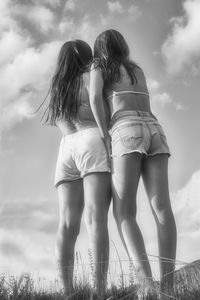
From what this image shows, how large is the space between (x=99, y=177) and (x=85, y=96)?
3.18ft

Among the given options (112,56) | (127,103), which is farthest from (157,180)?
(112,56)

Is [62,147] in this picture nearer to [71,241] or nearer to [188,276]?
[71,241]

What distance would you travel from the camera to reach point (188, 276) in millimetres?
4895

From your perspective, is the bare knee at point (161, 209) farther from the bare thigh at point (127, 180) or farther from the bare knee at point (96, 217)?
the bare knee at point (96, 217)

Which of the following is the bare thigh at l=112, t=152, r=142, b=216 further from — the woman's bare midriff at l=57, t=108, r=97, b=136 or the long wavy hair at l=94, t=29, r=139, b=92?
the long wavy hair at l=94, t=29, r=139, b=92

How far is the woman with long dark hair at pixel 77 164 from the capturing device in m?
5.40

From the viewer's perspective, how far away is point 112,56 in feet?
18.4

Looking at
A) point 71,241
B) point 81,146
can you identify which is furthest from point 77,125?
point 71,241

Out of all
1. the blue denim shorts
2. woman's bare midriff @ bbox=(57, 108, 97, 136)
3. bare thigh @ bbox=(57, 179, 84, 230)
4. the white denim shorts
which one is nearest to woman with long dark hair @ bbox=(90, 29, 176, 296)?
the blue denim shorts

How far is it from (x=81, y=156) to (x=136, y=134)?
2.26 feet

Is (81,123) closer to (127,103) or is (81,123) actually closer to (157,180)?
(127,103)

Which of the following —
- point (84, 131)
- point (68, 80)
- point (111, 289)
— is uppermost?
point (68, 80)

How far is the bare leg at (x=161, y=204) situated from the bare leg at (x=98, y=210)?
1.45ft

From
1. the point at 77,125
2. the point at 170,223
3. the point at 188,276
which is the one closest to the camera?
the point at 188,276
